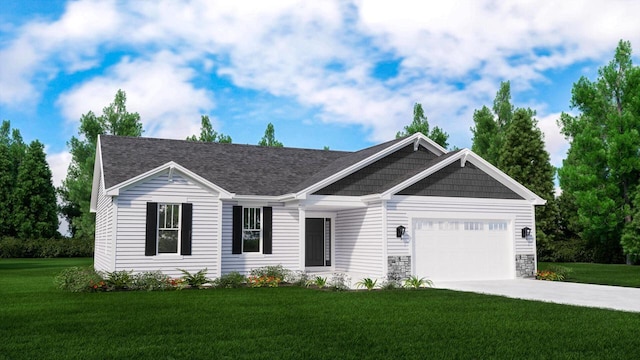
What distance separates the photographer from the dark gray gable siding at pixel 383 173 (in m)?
20.4

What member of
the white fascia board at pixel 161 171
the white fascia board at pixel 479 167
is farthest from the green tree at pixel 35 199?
the white fascia board at pixel 479 167

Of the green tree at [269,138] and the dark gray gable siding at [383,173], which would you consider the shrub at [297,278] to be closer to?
the dark gray gable siding at [383,173]

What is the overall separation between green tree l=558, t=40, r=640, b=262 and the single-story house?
1421 centimetres

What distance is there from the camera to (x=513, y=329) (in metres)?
9.75

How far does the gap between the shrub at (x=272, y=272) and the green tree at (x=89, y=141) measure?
29.2 meters

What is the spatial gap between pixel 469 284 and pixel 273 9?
10827 mm

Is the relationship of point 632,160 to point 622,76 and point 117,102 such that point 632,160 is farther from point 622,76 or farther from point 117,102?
point 117,102

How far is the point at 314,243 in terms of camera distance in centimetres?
2266

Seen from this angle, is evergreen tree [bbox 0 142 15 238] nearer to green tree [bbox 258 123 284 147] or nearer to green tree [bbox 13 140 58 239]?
green tree [bbox 13 140 58 239]

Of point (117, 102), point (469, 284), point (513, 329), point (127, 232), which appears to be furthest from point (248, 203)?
point (117, 102)

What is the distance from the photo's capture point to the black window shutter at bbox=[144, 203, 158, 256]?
1788 cm

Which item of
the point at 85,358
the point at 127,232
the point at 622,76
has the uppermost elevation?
the point at 622,76

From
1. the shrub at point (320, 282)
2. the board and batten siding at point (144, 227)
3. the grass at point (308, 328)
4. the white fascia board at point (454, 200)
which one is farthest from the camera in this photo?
the white fascia board at point (454, 200)

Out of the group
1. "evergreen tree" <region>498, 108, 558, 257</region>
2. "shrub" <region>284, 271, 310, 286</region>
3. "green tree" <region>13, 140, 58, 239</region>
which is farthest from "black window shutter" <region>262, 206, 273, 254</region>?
"green tree" <region>13, 140, 58, 239</region>
